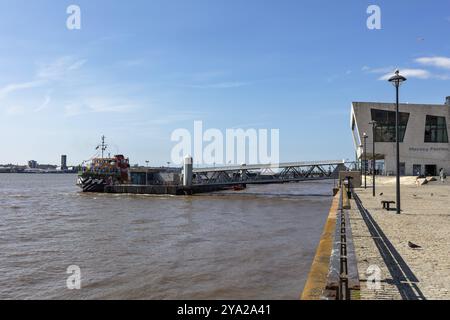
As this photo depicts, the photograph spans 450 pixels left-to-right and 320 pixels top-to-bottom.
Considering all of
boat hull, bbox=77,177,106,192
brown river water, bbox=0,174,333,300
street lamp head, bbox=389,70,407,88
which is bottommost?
brown river water, bbox=0,174,333,300

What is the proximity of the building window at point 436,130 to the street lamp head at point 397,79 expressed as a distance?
5682 cm

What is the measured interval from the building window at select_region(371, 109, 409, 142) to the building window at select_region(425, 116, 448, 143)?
3.85m

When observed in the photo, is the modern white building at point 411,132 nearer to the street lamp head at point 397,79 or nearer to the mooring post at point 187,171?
the mooring post at point 187,171

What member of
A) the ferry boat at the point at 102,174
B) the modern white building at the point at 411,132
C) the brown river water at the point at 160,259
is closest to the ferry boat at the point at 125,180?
the ferry boat at the point at 102,174

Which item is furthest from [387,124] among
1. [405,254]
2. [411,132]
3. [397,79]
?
[405,254]

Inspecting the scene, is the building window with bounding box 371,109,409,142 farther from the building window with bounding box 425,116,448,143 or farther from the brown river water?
the brown river water

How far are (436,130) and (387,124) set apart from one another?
859 centimetres

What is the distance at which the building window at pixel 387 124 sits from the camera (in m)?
69.8

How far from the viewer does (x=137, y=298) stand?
10.7m

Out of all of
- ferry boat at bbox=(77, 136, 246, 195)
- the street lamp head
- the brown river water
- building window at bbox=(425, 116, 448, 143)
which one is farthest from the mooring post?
the street lamp head

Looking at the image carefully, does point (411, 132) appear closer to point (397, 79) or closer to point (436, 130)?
point (436, 130)

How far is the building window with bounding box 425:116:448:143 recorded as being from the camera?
231 feet

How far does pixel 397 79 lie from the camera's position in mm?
19406
